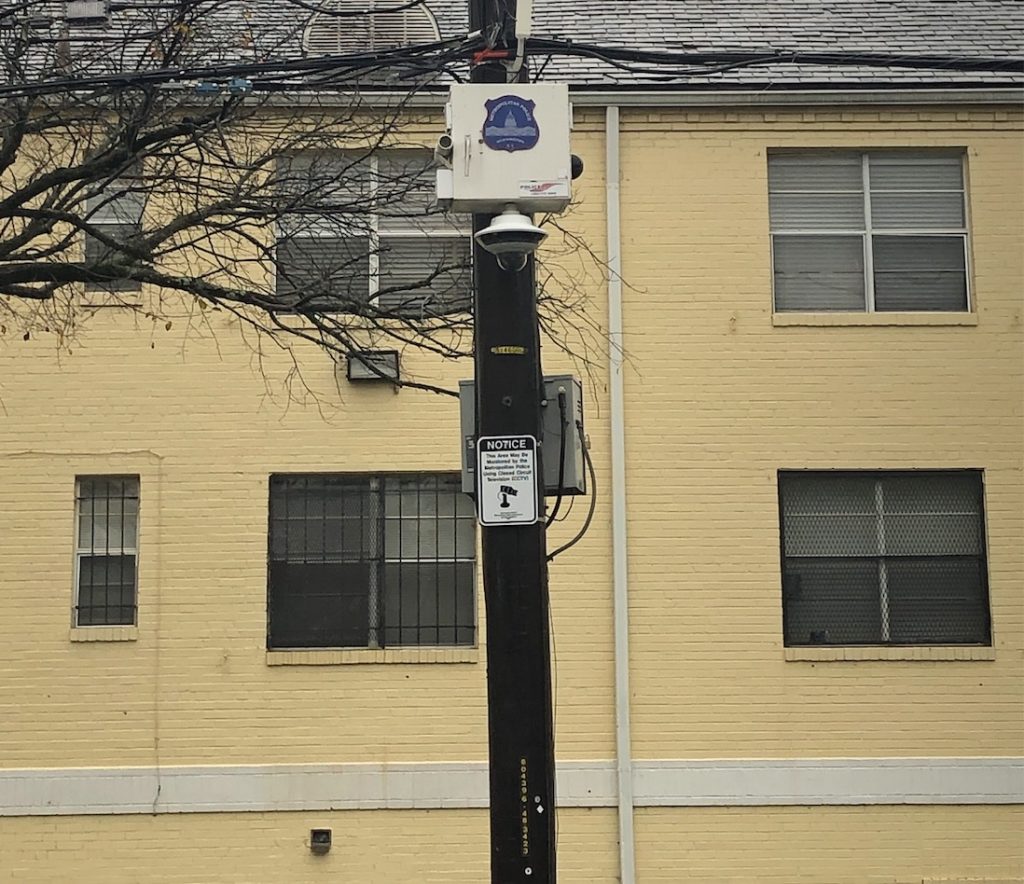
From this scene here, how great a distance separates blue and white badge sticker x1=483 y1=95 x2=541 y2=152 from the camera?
667cm

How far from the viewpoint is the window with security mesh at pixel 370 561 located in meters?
12.4

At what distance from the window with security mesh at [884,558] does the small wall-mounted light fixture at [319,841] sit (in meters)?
4.30

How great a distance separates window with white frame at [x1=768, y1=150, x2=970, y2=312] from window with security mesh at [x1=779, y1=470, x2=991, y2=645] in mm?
1643

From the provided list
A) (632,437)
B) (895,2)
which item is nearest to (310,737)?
(632,437)

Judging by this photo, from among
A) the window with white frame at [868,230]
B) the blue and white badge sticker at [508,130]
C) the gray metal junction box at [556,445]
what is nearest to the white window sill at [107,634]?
the gray metal junction box at [556,445]

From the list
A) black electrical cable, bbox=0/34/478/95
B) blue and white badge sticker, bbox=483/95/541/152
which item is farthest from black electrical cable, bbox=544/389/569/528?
black electrical cable, bbox=0/34/478/95

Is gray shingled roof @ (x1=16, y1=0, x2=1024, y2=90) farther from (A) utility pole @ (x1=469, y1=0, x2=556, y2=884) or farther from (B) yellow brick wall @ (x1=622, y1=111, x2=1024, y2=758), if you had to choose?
(A) utility pole @ (x1=469, y1=0, x2=556, y2=884)

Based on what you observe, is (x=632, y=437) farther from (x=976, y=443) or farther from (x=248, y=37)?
(x=248, y=37)

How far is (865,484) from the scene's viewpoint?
42.0 ft

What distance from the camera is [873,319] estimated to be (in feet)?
42.1

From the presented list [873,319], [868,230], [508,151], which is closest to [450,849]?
[873,319]

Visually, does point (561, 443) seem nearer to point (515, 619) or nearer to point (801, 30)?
point (515, 619)

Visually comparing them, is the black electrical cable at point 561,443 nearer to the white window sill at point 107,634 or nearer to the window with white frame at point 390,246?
the window with white frame at point 390,246

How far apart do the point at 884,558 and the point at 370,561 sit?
4.53 m
